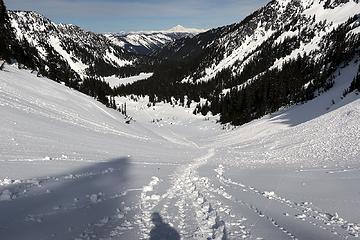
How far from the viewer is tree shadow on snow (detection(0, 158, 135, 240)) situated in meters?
8.52

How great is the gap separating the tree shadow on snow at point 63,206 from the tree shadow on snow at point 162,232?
3.43ft

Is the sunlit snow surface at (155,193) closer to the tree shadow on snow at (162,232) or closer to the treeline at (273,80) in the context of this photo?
the tree shadow on snow at (162,232)

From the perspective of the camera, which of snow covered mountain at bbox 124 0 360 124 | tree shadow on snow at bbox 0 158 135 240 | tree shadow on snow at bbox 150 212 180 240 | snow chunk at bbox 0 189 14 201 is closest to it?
tree shadow on snow at bbox 0 158 135 240

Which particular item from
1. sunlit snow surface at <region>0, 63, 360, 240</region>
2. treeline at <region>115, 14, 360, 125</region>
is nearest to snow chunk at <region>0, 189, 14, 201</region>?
sunlit snow surface at <region>0, 63, 360, 240</region>

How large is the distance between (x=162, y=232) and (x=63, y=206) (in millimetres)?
3361

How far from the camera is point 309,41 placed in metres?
150

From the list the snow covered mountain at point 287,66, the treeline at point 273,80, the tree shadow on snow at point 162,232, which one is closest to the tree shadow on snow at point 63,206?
the tree shadow on snow at point 162,232

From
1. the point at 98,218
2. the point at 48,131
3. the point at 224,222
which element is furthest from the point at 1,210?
the point at 48,131

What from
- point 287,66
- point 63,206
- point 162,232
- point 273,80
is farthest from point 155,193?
point 287,66

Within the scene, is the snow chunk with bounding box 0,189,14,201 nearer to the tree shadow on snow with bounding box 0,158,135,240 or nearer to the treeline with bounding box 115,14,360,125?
the tree shadow on snow with bounding box 0,158,135,240

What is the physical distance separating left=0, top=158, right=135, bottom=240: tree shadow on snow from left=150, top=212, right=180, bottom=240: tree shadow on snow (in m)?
1.05

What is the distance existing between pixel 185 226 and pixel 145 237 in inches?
60.2

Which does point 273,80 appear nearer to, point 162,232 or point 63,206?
point 63,206

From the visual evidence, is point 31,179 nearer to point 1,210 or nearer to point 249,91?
point 1,210
